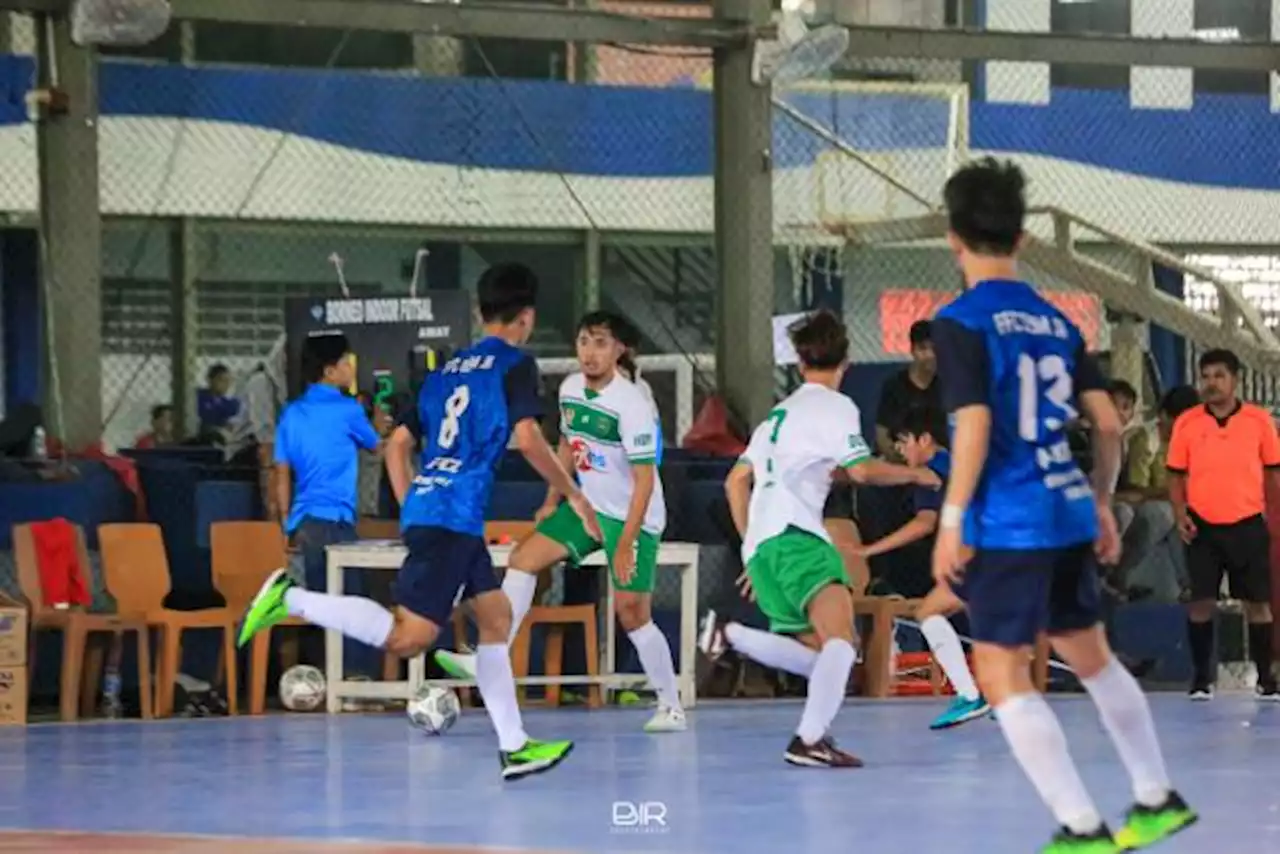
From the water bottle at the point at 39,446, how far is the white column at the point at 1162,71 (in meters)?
10.5

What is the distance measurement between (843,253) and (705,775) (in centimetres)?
1257

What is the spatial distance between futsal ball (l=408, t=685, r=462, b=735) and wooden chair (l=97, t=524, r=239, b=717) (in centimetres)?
183

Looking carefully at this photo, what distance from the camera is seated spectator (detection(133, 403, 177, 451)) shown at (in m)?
18.3

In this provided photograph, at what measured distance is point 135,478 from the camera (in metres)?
14.2

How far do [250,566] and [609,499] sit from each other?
2694mm

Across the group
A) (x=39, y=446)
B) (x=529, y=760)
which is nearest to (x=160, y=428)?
(x=39, y=446)

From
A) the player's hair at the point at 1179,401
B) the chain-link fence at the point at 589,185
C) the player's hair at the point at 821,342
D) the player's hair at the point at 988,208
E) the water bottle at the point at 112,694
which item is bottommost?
the water bottle at the point at 112,694

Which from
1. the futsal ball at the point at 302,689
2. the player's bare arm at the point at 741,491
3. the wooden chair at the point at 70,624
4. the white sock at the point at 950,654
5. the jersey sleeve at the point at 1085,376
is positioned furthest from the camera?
the futsal ball at the point at 302,689

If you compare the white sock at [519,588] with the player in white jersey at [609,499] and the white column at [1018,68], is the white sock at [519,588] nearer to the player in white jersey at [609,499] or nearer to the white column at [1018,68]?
the player in white jersey at [609,499]

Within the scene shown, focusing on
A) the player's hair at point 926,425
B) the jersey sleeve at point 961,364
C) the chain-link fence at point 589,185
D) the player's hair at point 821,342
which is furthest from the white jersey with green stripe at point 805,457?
the chain-link fence at point 589,185

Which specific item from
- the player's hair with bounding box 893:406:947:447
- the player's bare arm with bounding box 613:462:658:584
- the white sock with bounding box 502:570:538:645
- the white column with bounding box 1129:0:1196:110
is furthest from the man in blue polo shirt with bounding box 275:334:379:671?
the white column with bounding box 1129:0:1196:110

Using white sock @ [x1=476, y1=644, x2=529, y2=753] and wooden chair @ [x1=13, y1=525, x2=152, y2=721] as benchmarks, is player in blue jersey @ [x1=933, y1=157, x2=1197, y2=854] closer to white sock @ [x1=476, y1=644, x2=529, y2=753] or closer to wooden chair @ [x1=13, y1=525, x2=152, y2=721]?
white sock @ [x1=476, y1=644, x2=529, y2=753]

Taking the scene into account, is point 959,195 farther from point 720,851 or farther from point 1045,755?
point 720,851

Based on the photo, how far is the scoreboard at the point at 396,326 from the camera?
1436cm
